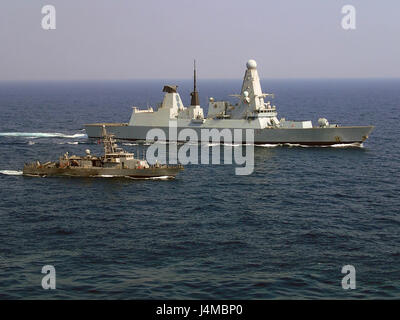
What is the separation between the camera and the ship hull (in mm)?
54906

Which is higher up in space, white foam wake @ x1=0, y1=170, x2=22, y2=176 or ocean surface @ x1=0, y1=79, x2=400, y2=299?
white foam wake @ x1=0, y1=170, x2=22, y2=176

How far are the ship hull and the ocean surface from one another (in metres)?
1.13

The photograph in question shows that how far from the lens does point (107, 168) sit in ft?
182

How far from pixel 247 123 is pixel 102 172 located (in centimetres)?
2811

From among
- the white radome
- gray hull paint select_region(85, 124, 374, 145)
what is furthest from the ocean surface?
the white radome

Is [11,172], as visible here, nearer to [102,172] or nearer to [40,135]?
[102,172]

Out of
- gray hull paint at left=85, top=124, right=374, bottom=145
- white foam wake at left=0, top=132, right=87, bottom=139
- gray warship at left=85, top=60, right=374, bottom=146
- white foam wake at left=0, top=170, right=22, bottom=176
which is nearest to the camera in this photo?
white foam wake at left=0, top=170, right=22, bottom=176

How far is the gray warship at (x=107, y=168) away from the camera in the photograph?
180 feet

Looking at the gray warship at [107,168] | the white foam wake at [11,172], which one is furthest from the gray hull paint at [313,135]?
the white foam wake at [11,172]

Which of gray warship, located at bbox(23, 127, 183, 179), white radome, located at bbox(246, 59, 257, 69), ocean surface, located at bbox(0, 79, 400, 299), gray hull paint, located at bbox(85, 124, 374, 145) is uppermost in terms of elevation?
white radome, located at bbox(246, 59, 257, 69)

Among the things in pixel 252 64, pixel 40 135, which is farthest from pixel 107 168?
pixel 252 64

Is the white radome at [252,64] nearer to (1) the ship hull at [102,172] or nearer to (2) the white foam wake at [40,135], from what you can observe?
(2) the white foam wake at [40,135]

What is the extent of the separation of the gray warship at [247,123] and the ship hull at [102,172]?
79.8 feet

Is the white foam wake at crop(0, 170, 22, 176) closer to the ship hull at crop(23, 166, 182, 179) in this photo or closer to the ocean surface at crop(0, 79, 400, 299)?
the ocean surface at crop(0, 79, 400, 299)
